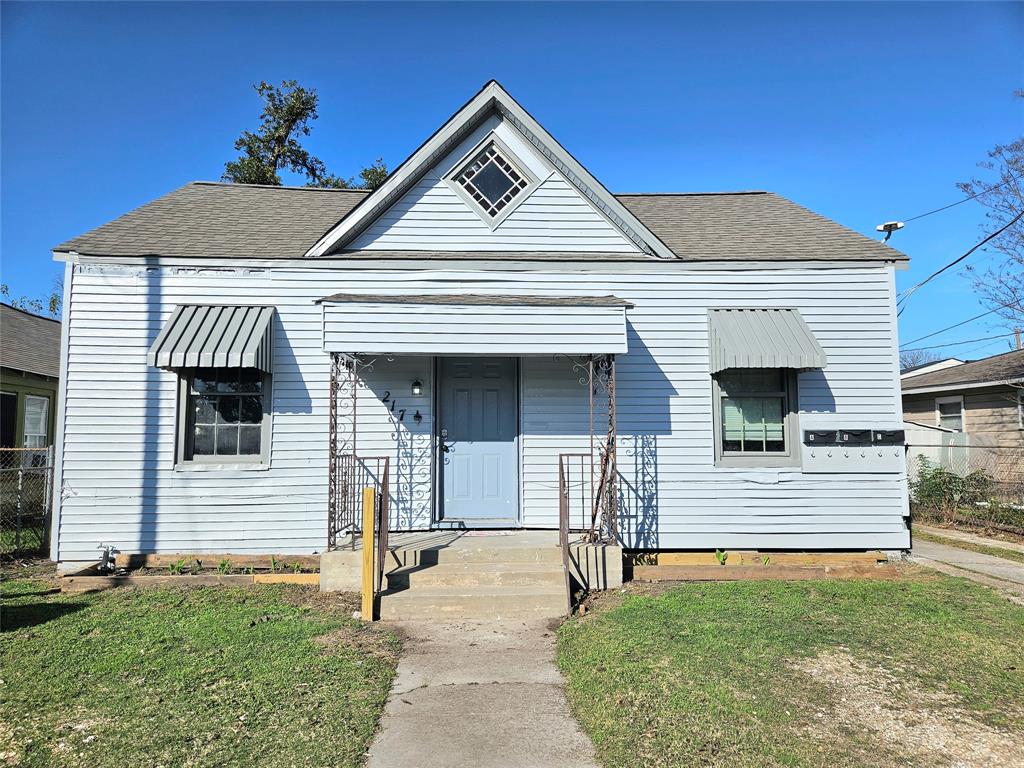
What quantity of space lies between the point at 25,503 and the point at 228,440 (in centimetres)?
651

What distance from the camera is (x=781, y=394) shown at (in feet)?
26.3

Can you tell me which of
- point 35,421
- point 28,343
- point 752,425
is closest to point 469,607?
point 752,425

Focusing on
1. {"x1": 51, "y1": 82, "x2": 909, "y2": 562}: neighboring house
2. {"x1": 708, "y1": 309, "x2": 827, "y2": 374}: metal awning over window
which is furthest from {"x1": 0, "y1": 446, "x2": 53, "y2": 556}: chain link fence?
{"x1": 708, "y1": 309, "x2": 827, "y2": 374}: metal awning over window

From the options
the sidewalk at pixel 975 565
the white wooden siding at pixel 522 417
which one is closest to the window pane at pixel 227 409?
the white wooden siding at pixel 522 417

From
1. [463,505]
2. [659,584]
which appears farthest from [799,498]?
[463,505]

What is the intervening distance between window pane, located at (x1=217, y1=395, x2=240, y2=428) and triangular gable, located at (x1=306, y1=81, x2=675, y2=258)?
210 centimetres

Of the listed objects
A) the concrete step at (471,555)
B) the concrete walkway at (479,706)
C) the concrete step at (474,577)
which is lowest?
the concrete walkway at (479,706)

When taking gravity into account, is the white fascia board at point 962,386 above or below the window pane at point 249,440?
above

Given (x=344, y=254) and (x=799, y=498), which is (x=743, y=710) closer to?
(x=799, y=498)

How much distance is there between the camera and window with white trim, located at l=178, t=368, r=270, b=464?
7672mm

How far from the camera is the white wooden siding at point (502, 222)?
318 inches

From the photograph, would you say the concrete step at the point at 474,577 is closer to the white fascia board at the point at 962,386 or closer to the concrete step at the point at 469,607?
the concrete step at the point at 469,607

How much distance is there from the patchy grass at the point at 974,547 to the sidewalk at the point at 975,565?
165 millimetres

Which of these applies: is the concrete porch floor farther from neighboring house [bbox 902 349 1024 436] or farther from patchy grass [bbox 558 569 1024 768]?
neighboring house [bbox 902 349 1024 436]
